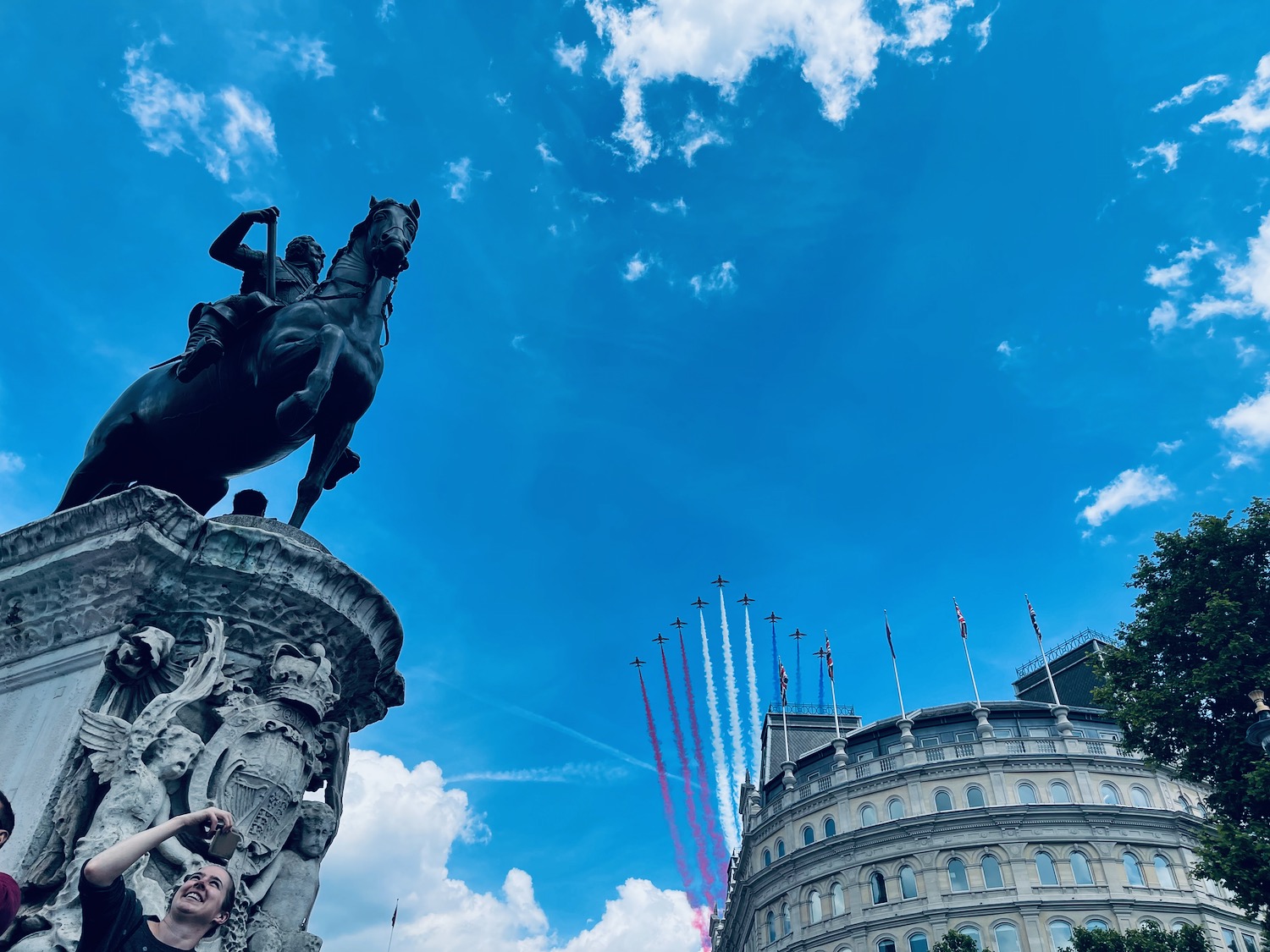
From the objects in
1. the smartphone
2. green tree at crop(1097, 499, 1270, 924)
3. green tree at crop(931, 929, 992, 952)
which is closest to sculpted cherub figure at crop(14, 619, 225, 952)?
the smartphone

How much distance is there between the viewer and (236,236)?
21.5ft

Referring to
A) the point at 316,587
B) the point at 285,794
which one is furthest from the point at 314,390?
the point at 285,794

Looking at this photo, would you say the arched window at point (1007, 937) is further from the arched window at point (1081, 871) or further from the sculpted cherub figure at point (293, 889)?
the sculpted cherub figure at point (293, 889)

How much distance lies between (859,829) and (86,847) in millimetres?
48932

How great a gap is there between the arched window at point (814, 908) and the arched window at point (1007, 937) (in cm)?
868

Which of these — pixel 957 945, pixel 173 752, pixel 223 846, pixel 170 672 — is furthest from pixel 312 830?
pixel 957 945

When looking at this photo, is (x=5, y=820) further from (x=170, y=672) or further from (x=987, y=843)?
(x=987, y=843)

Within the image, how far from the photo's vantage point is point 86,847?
3.82 metres

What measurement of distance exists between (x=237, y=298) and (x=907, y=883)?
48220 mm

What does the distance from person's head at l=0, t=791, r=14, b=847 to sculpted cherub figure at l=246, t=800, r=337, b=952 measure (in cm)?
108

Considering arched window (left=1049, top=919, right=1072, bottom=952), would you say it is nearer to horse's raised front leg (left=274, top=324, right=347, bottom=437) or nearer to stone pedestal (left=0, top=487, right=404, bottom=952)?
stone pedestal (left=0, top=487, right=404, bottom=952)

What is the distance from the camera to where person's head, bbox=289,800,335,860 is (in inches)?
186

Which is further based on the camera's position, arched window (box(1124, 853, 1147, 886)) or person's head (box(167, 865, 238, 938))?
arched window (box(1124, 853, 1147, 886))

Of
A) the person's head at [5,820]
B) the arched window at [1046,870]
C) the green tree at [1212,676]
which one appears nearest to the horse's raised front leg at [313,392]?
the person's head at [5,820]
